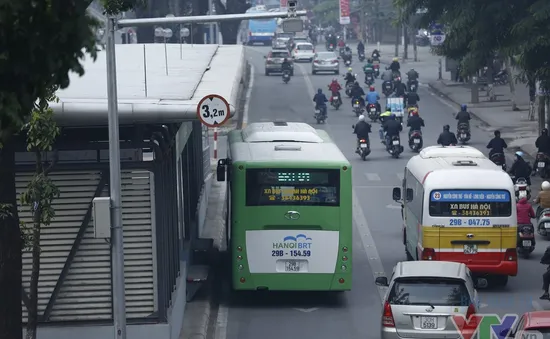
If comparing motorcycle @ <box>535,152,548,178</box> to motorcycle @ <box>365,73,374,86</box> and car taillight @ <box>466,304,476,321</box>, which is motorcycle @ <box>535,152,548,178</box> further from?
motorcycle @ <box>365,73,374,86</box>

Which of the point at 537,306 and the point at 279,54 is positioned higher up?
the point at 279,54

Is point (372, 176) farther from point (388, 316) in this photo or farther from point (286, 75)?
point (286, 75)

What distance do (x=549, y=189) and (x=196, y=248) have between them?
8.11 m

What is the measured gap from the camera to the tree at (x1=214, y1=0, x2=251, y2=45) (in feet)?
207

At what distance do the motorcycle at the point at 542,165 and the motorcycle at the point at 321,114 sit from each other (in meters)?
15.9

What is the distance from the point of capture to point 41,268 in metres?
16.1

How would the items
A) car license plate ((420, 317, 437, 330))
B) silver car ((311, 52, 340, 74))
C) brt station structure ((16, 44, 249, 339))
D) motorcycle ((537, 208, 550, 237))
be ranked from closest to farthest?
brt station structure ((16, 44, 249, 339)) → car license plate ((420, 317, 437, 330)) → motorcycle ((537, 208, 550, 237)) → silver car ((311, 52, 340, 74))

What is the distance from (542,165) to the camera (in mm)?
34219

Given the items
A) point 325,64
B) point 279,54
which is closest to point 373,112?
point 279,54

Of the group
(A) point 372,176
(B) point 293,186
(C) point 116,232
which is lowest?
(A) point 372,176

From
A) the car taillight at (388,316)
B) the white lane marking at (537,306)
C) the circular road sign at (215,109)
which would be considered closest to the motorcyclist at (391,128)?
the white lane marking at (537,306)

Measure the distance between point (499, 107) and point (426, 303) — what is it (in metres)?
40.2

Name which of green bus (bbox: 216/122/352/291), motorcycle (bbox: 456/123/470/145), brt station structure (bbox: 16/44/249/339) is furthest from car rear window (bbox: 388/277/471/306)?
motorcycle (bbox: 456/123/470/145)

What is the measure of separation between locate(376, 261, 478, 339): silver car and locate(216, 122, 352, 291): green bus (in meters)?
3.66
